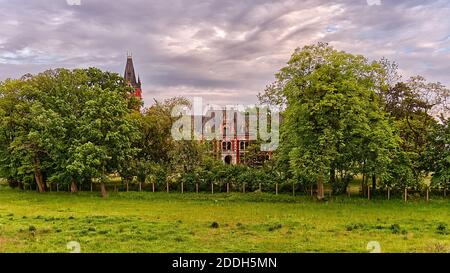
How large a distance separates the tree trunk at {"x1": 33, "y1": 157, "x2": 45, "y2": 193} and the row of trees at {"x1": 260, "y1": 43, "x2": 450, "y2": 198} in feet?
64.4

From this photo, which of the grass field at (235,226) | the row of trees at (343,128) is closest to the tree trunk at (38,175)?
the grass field at (235,226)

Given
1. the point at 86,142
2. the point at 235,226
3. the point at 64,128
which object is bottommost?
the point at 235,226

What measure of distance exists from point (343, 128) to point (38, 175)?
2596cm

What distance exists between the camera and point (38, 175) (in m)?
36.4

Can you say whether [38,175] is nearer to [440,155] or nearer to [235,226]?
[235,226]

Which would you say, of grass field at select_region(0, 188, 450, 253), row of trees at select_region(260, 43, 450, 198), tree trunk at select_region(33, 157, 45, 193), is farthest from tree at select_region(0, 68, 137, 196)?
row of trees at select_region(260, 43, 450, 198)

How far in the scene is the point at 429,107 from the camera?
104 ft

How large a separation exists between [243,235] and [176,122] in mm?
23992

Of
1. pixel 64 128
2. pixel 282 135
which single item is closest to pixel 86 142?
pixel 64 128

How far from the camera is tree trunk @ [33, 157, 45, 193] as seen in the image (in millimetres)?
34906

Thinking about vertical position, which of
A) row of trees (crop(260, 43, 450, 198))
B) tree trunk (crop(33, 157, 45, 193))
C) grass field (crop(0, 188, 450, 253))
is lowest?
grass field (crop(0, 188, 450, 253))

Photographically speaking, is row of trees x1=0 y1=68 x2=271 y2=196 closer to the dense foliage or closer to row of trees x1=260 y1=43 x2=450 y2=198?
the dense foliage

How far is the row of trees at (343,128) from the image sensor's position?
85.0 feet

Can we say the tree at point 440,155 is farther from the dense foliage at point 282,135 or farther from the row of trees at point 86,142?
the row of trees at point 86,142
